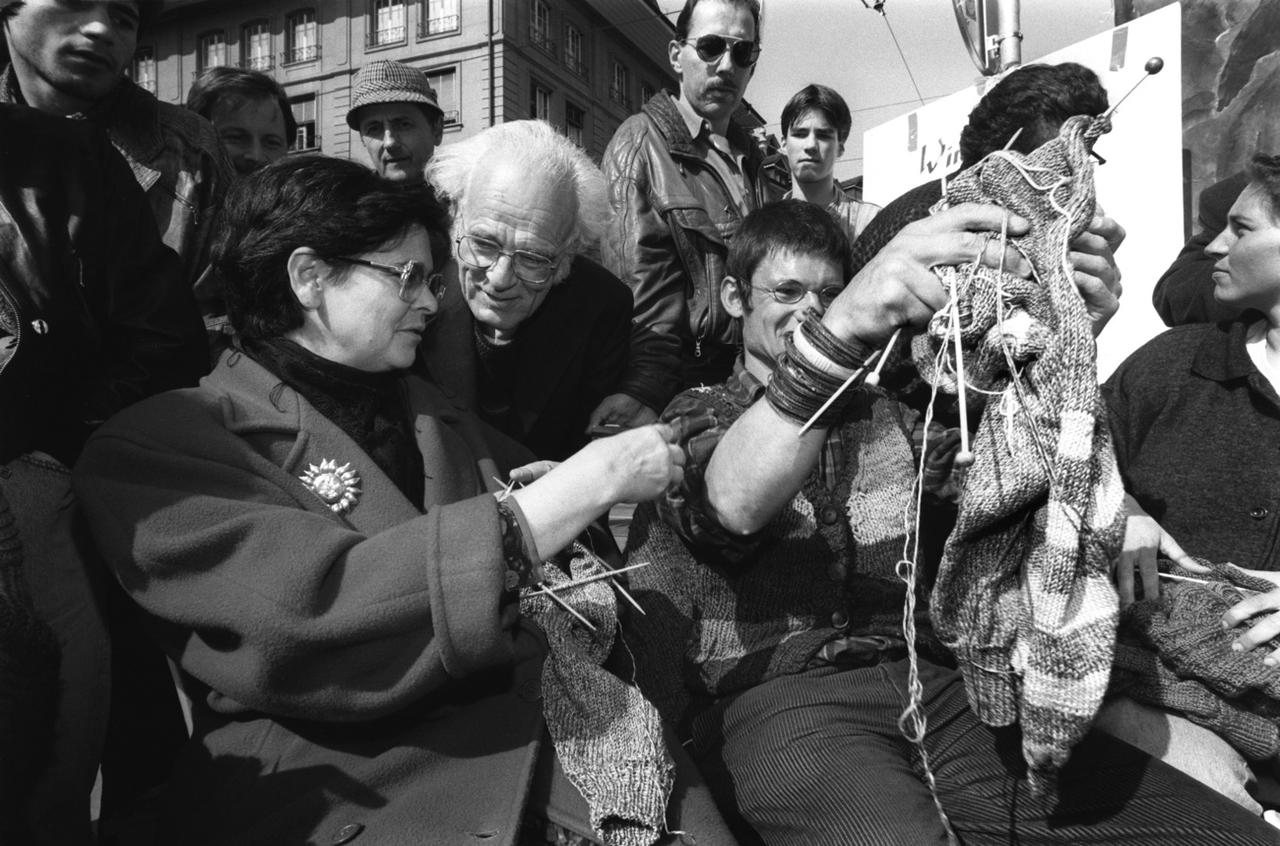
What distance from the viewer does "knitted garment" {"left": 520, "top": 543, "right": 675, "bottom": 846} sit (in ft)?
5.36

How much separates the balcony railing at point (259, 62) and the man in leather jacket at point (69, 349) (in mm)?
26542

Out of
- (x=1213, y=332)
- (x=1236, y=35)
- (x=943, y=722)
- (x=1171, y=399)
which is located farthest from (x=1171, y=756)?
(x=1236, y=35)

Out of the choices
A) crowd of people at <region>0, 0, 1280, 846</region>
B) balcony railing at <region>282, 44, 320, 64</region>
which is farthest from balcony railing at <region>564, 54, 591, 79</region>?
crowd of people at <region>0, 0, 1280, 846</region>

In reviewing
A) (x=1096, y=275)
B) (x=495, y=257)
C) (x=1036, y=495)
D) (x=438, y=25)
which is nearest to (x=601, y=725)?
(x=1036, y=495)

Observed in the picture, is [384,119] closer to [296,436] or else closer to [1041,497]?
[296,436]

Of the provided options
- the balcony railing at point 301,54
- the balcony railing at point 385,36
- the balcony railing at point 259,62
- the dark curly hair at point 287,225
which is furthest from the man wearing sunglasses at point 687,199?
the balcony railing at point 259,62

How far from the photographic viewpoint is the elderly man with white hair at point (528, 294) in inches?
105

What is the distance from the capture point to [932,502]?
2205 mm

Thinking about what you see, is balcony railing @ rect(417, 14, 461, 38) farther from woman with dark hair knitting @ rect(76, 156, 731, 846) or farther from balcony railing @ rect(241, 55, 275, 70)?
woman with dark hair knitting @ rect(76, 156, 731, 846)

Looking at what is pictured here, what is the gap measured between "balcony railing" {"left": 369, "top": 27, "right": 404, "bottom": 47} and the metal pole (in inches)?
825

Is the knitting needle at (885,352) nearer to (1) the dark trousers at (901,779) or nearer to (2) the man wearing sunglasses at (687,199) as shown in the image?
(1) the dark trousers at (901,779)

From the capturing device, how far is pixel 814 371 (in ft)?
5.35

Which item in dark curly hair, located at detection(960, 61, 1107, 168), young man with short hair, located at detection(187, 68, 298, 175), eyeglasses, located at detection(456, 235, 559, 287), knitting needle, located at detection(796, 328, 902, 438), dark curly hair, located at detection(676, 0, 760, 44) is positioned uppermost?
dark curly hair, located at detection(676, 0, 760, 44)

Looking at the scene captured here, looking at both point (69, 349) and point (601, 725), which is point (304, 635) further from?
point (69, 349)
